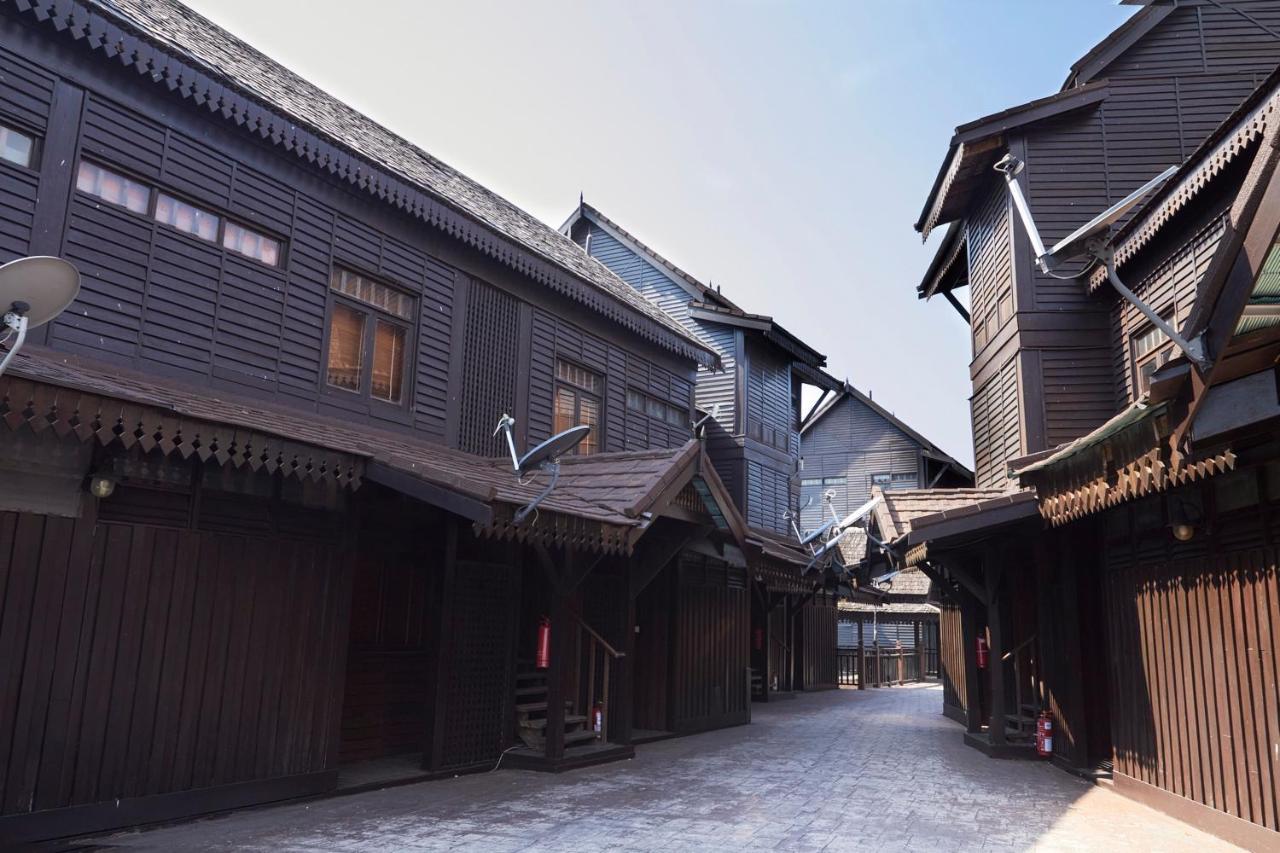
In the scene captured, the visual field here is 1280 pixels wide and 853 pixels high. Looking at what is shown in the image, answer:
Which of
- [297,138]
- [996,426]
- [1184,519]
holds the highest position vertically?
[297,138]

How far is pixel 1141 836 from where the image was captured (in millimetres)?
7188

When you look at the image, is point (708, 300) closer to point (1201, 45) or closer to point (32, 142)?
point (1201, 45)

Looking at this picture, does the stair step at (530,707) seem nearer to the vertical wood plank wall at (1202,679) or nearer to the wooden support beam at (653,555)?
the wooden support beam at (653,555)

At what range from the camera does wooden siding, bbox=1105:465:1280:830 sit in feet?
21.5

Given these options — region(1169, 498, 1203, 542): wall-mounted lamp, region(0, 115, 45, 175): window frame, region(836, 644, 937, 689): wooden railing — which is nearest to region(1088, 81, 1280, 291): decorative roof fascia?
region(1169, 498, 1203, 542): wall-mounted lamp

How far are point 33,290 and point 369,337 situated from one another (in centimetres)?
540

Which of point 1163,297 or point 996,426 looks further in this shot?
point 996,426

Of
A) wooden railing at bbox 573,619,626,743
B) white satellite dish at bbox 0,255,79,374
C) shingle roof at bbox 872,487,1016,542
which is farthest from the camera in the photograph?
shingle roof at bbox 872,487,1016,542

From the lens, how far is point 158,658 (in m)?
6.91

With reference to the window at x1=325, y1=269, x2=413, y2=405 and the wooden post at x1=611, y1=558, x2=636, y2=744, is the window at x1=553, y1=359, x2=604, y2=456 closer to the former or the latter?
the wooden post at x1=611, y1=558, x2=636, y2=744

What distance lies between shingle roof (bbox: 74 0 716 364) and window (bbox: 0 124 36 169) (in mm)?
1211

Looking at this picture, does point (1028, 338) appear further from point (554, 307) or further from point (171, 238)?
point (171, 238)

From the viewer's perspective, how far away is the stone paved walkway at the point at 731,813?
6.64 metres

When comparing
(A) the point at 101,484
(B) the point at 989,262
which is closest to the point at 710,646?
(B) the point at 989,262
